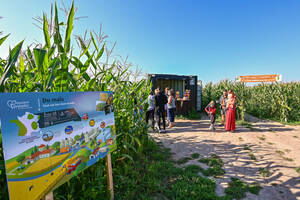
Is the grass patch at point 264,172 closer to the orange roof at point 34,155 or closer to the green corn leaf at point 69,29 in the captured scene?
the orange roof at point 34,155

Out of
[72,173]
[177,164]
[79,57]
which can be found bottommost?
[177,164]

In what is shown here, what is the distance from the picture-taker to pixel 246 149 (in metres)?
4.28

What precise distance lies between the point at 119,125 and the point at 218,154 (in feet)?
9.58

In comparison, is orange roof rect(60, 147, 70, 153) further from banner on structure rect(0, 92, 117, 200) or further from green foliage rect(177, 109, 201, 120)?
green foliage rect(177, 109, 201, 120)

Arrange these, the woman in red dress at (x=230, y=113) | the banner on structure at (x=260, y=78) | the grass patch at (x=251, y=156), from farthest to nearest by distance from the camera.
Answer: the banner on structure at (x=260, y=78) < the woman in red dress at (x=230, y=113) < the grass patch at (x=251, y=156)

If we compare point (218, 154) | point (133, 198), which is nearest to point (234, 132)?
point (218, 154)

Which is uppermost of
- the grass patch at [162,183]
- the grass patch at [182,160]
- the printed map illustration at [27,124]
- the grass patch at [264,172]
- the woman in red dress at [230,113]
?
the printed map illustration at [27,124]

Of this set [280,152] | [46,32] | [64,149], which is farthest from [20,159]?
[280,152]

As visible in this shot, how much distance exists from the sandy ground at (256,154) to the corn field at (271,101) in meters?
2.73

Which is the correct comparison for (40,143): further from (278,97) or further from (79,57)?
(278,97)

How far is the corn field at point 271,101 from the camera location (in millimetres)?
8195

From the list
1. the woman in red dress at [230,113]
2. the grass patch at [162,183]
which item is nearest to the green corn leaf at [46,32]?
the grass patch at [162,183]

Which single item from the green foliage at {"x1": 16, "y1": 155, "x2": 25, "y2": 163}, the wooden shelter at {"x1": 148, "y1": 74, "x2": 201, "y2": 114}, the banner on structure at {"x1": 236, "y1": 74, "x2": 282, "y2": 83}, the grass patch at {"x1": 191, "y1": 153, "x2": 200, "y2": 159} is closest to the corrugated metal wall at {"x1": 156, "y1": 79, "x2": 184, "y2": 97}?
the wooden shelter at {"x1": 148, "y1": 74, "x2": 201, "y2": 114}

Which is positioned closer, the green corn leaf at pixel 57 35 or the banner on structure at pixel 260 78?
the green corn leaf at pixel 57 35
